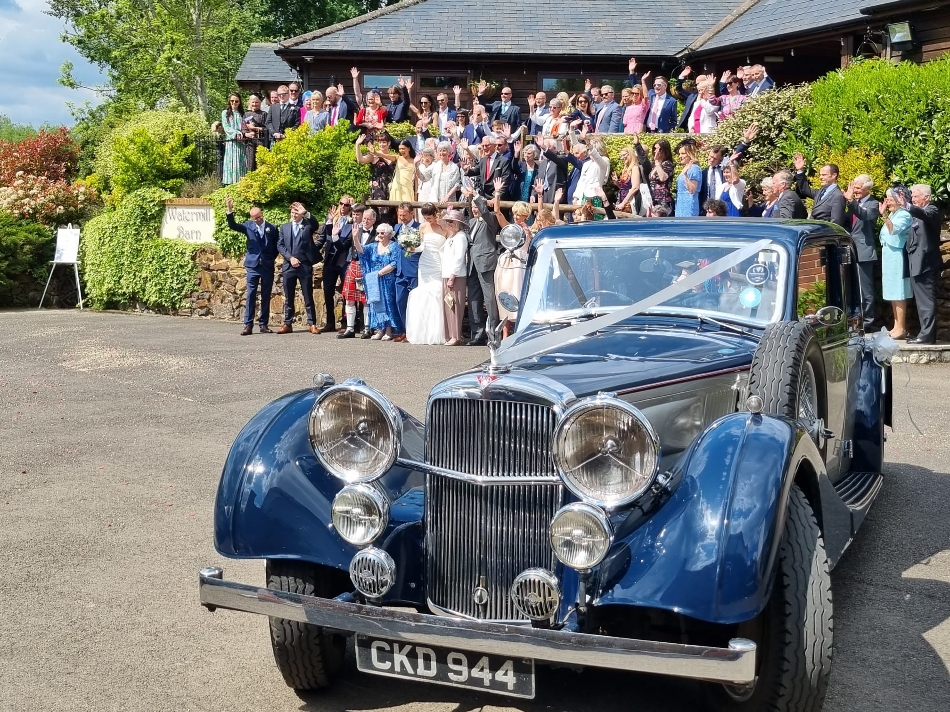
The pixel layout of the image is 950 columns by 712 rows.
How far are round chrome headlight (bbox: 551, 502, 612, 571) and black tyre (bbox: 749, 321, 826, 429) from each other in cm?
108

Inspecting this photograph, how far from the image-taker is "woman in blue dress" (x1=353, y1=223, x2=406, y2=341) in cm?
1567

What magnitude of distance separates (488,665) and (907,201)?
11.6m

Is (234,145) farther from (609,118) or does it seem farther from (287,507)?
(287,507)

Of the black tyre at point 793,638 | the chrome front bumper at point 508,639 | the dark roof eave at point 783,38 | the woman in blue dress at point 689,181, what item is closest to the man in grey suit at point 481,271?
the woman in blue dress at point 689,181

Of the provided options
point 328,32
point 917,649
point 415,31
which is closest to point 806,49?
point 415,31

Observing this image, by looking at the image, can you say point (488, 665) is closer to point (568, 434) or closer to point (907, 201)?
point (568, 434)

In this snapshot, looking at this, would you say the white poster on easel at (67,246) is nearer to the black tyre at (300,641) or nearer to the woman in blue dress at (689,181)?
the woman in blue dress at (689,181)

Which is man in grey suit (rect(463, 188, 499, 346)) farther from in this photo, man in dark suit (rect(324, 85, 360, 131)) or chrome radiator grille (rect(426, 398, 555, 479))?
chrome radiator grille (rect(426, 398, 555, 479))

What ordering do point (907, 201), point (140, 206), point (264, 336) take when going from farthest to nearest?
point (140, 206)
point (264, 336)
point (907, 201)

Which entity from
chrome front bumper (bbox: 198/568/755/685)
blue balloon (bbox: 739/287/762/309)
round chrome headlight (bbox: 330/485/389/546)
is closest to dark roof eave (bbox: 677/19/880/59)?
blue balloon (bbox: 739/287/762/309)

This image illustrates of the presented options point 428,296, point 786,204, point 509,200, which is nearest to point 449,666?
point 786,204

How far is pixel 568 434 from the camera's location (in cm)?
348

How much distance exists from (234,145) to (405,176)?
531cm

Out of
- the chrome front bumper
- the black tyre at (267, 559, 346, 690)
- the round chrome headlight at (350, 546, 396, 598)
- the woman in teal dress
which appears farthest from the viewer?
the woman in teal dress
